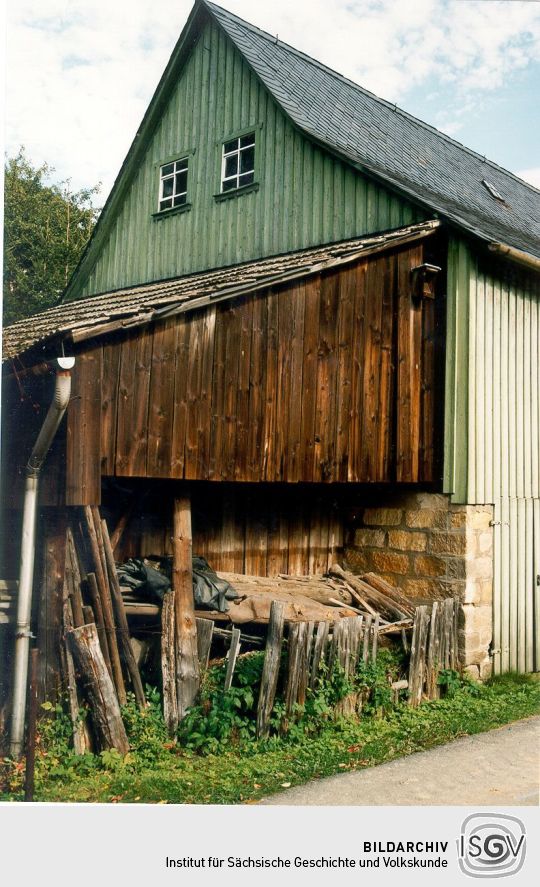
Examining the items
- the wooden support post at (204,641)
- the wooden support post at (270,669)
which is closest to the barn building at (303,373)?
the wooden support post at (204,641)

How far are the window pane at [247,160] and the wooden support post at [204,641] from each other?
753 centimetres

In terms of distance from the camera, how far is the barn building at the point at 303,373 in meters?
7.69

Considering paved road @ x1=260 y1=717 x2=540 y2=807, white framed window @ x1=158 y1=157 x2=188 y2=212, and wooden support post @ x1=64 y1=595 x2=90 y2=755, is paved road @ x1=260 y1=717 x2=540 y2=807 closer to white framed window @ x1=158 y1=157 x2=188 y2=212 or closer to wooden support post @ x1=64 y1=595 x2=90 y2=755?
wooden support post @ x1=64 y1=595 x2=90 y2=755

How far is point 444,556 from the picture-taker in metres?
9.97

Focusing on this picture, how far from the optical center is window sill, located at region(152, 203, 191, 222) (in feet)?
45.0

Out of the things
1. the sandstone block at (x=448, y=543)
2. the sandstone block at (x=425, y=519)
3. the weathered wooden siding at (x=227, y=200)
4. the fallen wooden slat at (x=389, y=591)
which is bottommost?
the fallen wooden slat at (x=389, y=591)

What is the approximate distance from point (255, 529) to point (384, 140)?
6939mm

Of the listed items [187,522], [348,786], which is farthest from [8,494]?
[348,786]

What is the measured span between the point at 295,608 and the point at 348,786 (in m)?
2.58

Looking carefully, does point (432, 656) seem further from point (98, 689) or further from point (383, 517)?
point (98, 689)

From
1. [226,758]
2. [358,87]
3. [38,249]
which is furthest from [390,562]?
[38,249]

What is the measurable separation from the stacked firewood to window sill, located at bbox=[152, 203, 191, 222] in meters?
7.61

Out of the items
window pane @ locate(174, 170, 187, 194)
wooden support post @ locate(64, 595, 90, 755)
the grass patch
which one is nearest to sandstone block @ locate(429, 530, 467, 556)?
the grass patch
